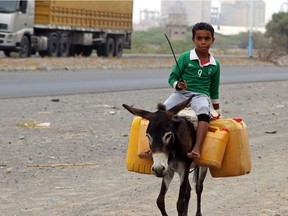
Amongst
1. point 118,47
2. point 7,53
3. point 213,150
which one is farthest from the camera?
point 118,47

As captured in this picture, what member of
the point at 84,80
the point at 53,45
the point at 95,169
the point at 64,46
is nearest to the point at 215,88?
the point at 95,169

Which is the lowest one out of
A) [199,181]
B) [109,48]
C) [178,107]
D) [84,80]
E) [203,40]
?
[84,80]

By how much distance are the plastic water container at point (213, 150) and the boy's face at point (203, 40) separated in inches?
26.5

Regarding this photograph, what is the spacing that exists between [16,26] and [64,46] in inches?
216

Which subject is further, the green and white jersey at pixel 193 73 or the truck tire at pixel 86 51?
the truck tire at pixel 86 51

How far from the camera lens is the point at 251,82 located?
3155 centimetres

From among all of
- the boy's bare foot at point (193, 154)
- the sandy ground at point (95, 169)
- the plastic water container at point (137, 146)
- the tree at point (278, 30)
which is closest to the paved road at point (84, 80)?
the sandy ground at point (95, 169)

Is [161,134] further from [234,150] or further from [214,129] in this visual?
[234,150]

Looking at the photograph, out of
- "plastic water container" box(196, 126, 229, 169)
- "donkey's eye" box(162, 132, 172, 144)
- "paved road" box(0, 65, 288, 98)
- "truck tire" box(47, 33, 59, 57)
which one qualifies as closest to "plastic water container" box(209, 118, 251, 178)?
"plastic water container" box(196, 126, 229, 169)

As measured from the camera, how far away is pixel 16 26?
1476 inches

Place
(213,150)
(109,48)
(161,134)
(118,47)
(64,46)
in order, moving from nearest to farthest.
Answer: (161,134)
(213,150)
(64,46)
(109,48)
(118,47)

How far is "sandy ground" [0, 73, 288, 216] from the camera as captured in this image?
8.81 m

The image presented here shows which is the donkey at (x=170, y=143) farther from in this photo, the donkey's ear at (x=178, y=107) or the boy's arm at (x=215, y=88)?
the boy's arm at (x=215, y=88)

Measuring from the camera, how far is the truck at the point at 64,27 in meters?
37.6
